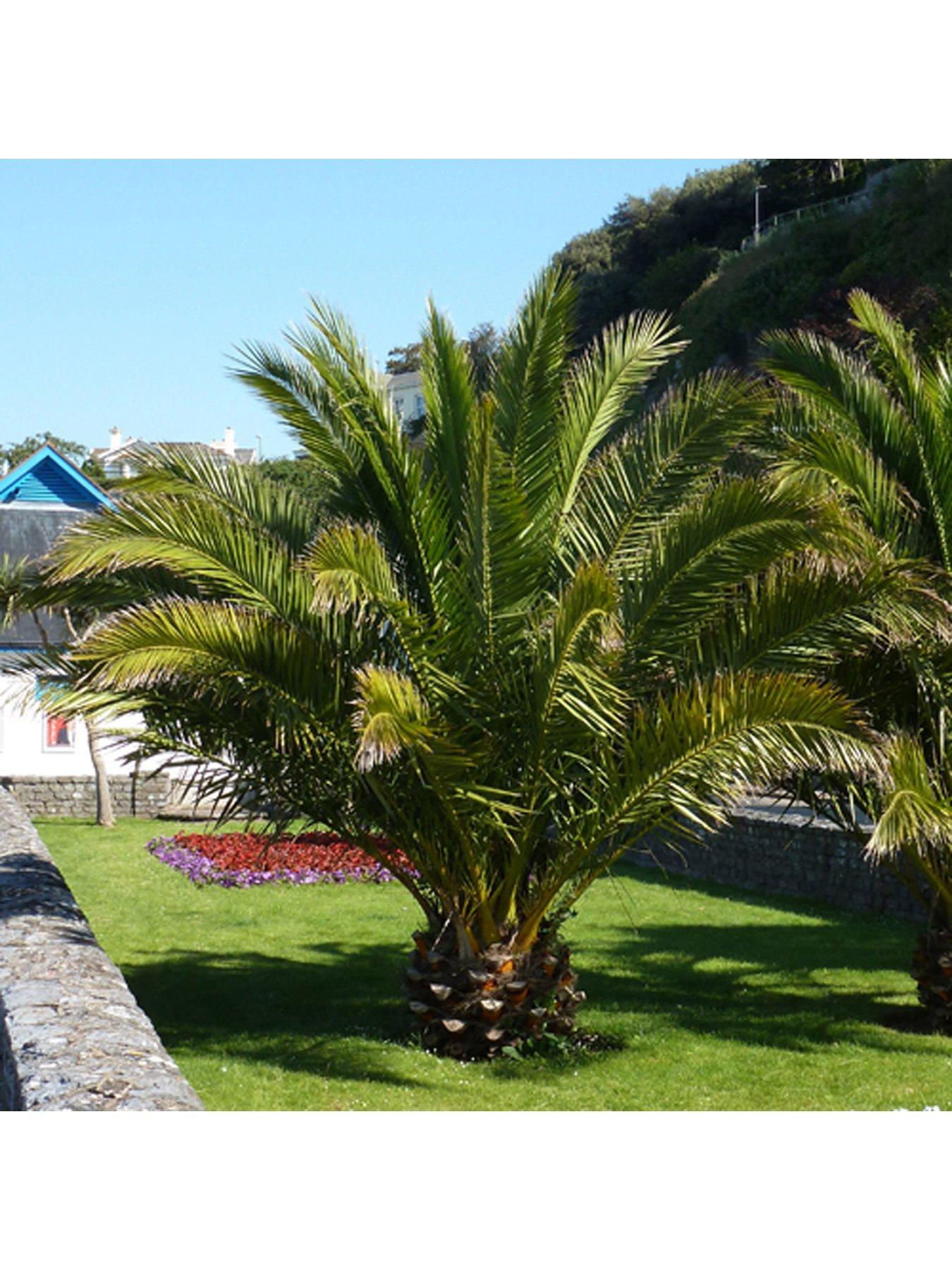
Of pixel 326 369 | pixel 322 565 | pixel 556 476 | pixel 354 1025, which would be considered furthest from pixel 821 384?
pixel 354 1025

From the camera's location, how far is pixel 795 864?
1617 centimetres

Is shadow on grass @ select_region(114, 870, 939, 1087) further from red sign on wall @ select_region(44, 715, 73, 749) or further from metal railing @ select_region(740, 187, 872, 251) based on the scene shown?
metal railing @ select_region(740, 187, 872, 251)

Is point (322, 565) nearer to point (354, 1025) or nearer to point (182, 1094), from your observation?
point (182, 1094)

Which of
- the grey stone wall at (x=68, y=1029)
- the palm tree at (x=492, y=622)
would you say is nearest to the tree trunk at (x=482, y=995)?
the palm tree at (x=492, y=622)

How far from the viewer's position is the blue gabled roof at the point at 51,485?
2769cm

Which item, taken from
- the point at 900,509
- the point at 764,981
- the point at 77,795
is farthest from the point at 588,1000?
the point at 77,795

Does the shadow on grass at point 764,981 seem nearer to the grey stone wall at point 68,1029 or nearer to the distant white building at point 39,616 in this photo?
the grey stone wall at point 68,1029

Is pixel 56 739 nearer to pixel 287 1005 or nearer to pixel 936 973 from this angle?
pixel 287 1005

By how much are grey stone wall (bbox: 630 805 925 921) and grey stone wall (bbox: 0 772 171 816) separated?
386 inches

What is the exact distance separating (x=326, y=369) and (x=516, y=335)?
1.28m

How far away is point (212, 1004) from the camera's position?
10.4 meters

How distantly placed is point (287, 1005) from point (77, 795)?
13608 millimetres

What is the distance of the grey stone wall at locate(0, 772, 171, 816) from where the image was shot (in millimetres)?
22547

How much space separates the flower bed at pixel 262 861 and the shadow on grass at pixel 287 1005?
13.5 feet
